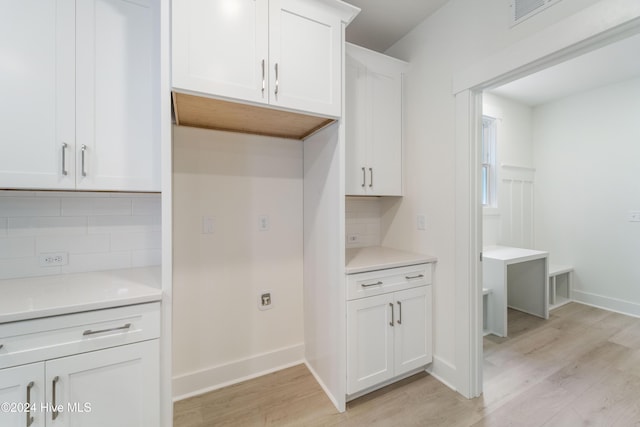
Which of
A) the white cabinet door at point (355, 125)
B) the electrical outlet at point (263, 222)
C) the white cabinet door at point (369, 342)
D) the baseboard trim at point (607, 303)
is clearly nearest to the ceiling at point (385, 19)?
the white cabinet door at point (355, 125)

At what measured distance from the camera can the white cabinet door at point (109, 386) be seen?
108 centimetres

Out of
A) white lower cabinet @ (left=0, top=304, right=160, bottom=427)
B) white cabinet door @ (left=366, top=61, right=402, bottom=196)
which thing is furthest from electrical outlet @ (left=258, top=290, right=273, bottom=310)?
white cabinet door @ (left=366, top=61, right=402, bottom=196)

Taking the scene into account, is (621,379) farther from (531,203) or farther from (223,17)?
(223,17)

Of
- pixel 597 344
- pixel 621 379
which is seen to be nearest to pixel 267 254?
pixel 621 379

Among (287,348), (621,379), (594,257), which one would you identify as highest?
(594,257)

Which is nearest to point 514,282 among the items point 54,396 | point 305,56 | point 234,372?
point 234,372

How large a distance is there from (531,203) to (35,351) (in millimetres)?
5169

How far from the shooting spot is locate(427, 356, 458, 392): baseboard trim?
1.89m

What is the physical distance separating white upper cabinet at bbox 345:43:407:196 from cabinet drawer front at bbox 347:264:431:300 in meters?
0.64

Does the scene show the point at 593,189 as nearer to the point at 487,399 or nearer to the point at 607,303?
the point at 607,303

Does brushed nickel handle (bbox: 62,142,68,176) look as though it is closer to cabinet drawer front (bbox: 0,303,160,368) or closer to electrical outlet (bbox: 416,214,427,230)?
cabinet drawer front (bbox: 0,303,160,368)

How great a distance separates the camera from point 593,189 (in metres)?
3.43

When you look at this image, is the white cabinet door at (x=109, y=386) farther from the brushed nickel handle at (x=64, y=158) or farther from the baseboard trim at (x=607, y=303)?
the baseboard trim at (x=607, y=303)

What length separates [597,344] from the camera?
2.51m
